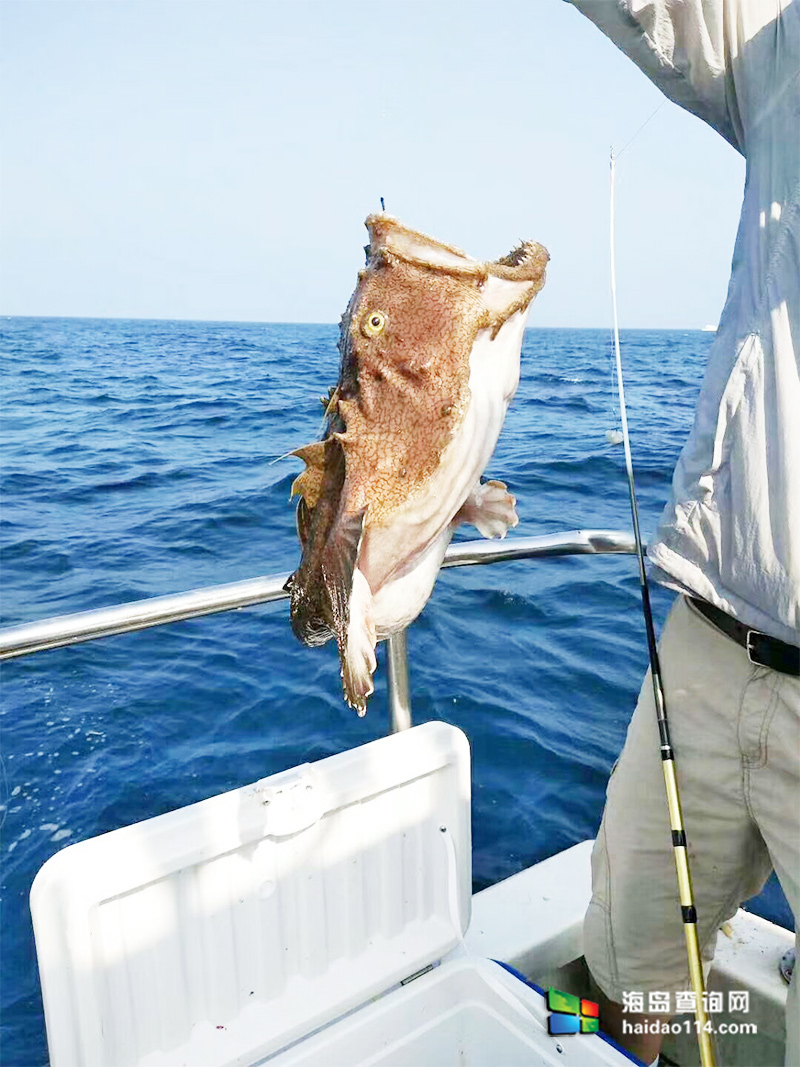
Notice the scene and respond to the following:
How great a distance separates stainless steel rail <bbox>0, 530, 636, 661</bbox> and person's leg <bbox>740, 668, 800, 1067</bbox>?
86cm

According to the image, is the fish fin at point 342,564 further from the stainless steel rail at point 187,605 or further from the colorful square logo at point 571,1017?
the colorful square logo at point 571,1017

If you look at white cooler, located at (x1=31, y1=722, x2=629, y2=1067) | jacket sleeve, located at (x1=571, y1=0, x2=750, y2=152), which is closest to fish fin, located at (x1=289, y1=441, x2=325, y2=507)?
white cooler, located at (x1=31, y1=722, x2=629, y2=1067)

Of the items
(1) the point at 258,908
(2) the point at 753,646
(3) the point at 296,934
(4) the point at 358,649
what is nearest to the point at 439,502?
(4) the point at 358,649

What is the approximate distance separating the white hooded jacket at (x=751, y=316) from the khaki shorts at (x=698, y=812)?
7.2 inches

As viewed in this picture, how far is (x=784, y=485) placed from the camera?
4.98 ft

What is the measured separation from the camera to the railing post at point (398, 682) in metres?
2.40

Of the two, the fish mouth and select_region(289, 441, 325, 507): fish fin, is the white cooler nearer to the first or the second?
select_region(289, 441, 325, 507): fish fin

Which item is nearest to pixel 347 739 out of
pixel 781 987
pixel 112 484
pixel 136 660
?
pixel 136 660

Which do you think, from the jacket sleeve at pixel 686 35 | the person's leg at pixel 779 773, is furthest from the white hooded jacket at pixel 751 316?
the person's leg at pixel 779 773

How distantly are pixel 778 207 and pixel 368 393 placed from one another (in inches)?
33.3

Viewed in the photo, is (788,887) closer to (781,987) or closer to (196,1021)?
(781,987)

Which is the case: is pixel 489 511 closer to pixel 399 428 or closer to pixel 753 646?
pixel 399 428

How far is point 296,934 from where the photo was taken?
6.66 feet

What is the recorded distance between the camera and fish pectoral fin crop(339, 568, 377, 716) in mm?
1171
